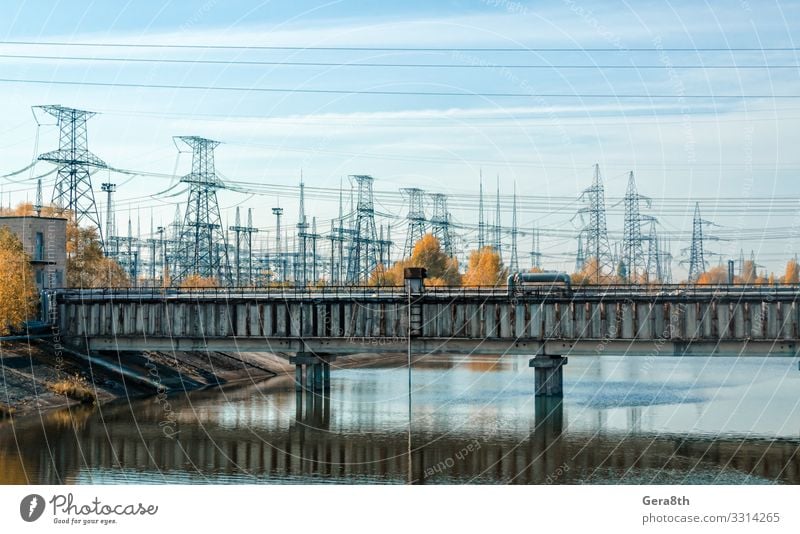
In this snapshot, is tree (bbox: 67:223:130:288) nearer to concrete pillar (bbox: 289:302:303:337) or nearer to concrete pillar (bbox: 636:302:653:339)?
concrete pillar (bbox: 289:302:303:337)

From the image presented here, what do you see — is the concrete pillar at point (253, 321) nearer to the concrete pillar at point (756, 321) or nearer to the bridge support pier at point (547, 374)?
the bridge support pier at point (547, 374)

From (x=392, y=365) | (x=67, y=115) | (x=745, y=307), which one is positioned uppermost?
(x=67, y=115)

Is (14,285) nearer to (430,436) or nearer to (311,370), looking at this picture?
(311,370)

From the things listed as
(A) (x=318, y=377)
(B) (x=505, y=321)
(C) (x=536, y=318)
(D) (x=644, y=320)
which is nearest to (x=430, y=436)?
(B) (x=505, y=321)
